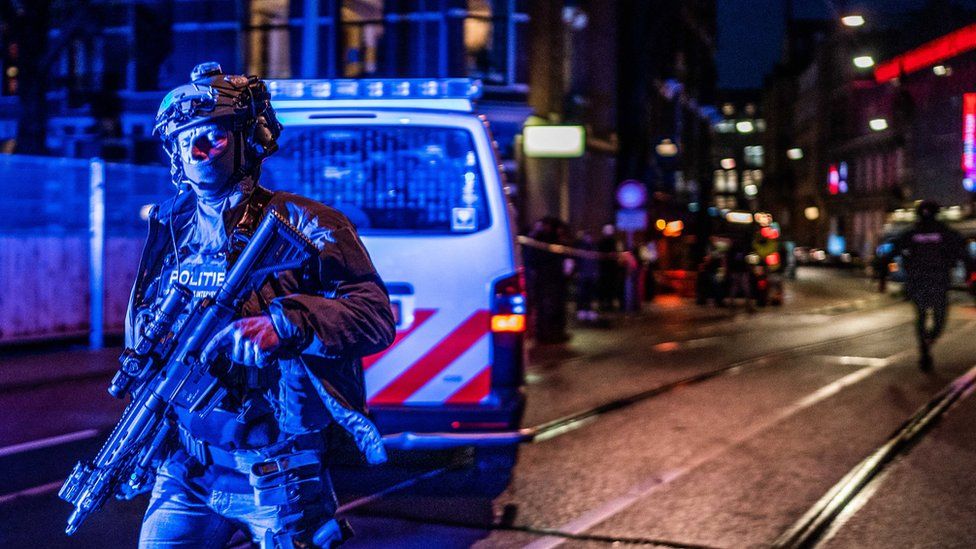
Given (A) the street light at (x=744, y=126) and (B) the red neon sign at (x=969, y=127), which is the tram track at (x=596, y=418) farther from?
(A) the street light at (x=744, y=126)

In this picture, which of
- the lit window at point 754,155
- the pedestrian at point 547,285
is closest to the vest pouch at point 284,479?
the pedestrian at point 547,285

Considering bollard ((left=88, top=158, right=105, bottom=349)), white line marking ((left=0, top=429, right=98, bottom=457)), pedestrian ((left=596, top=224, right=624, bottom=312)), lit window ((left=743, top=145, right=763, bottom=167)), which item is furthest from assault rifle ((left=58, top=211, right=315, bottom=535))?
lit window ((left=743, top=145, right=763, bottom=167))

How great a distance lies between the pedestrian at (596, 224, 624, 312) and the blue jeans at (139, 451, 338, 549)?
66.1ft

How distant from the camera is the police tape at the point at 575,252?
15.7 meters

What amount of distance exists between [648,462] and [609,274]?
52.2ft

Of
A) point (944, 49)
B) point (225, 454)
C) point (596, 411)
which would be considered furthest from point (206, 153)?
point (944, 49)

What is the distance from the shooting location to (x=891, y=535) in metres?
5.73

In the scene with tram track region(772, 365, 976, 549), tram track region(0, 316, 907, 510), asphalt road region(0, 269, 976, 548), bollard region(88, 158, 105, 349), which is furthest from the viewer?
bollard region(88, 158, 105, 349)

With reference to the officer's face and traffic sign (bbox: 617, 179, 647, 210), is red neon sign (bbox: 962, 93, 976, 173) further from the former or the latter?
the officer's face

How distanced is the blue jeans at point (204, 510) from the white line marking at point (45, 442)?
5.35 metres

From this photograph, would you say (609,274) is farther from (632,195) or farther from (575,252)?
(575,252)

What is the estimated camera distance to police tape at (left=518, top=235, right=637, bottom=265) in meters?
15.7

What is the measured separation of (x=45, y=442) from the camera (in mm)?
8297

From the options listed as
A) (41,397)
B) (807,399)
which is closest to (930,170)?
(807,399)
